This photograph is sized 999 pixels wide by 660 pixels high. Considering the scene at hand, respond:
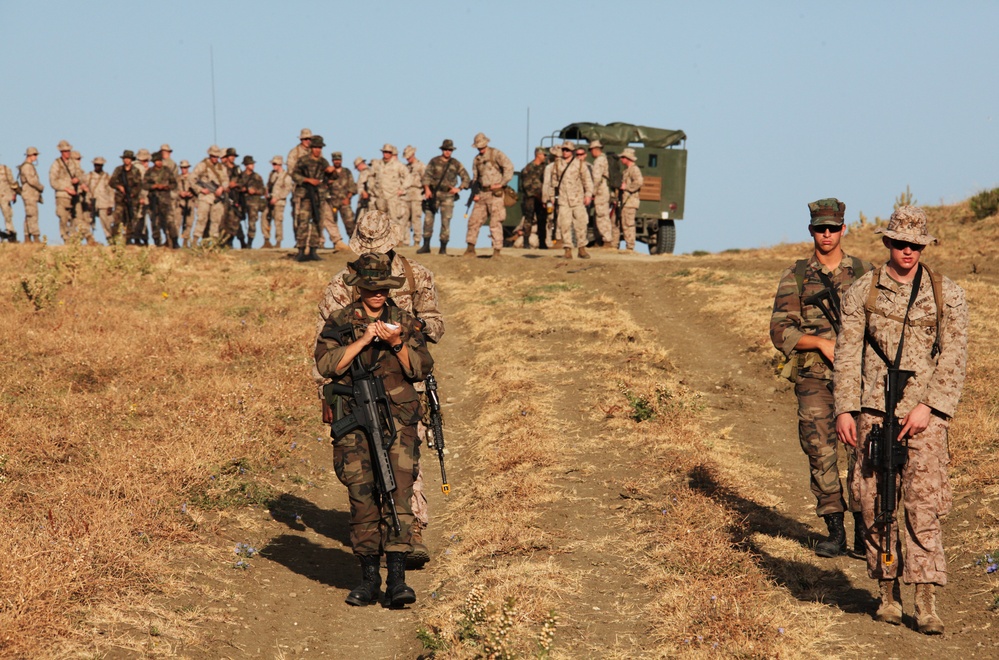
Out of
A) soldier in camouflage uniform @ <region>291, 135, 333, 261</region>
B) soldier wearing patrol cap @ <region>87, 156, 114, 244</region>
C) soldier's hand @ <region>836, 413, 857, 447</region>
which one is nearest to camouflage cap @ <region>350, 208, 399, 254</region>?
soldier's hand @ <region>836, 413, 857, 447</region>

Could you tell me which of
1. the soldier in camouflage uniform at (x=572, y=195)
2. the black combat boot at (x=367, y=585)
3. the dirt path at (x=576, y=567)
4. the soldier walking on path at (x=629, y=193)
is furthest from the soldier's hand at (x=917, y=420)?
the soldier walking on path at (x=629, y=193)

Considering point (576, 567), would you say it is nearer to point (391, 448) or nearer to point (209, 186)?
point (391, 448)

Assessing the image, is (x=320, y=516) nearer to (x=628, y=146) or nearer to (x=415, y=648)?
(x=415, y=648)

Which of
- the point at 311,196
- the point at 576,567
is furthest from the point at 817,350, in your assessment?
the point at 311,196

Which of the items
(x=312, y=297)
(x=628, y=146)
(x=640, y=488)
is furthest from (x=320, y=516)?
(x=628, y=146)

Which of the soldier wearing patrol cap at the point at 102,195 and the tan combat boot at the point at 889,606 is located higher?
the soldier wearing patrol cap at the point at 102,195

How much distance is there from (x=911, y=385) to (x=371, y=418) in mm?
2960

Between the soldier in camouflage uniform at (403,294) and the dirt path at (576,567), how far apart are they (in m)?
0.37

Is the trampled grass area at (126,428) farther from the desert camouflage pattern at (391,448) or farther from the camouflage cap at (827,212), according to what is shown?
the camouflage cap at (827,212)

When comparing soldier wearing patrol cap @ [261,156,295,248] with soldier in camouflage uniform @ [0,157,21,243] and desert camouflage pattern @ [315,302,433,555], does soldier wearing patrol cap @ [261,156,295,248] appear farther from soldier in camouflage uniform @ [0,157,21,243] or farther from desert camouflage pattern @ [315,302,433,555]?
desert camouflage pattern @ [315,302,433,555]

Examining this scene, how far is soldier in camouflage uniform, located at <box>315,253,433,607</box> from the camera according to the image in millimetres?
6453

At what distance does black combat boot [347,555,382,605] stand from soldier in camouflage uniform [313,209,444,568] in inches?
19.8

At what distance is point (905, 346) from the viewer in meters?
5.79

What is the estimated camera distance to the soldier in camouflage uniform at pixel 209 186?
81.1 feet
